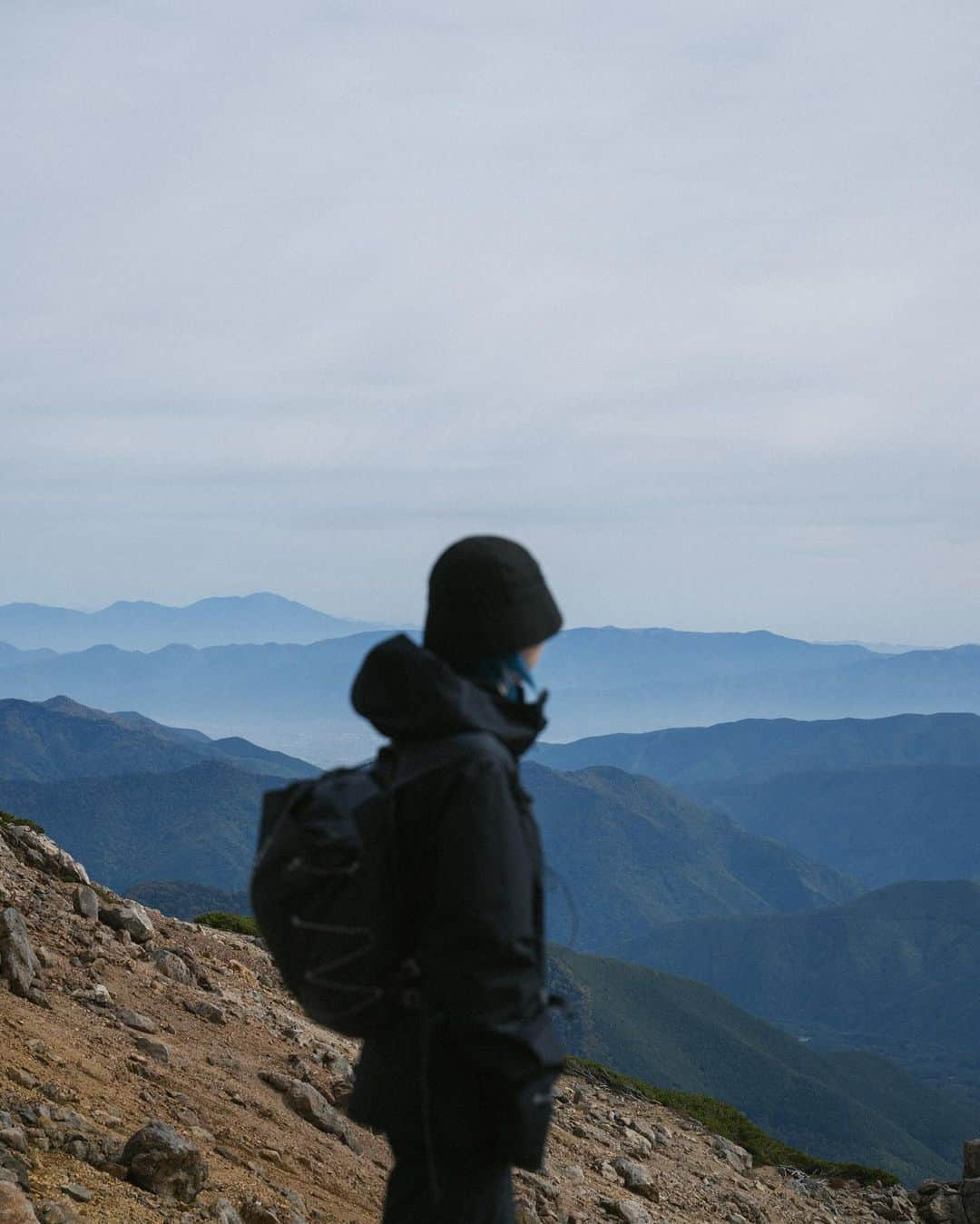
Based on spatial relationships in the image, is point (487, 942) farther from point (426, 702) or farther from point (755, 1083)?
point (755, 1083)

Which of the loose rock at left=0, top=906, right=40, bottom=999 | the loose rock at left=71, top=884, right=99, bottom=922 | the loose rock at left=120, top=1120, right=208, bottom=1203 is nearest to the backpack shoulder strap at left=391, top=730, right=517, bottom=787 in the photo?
the loose rock at left=120, top=1120, right=208, bottom=1203

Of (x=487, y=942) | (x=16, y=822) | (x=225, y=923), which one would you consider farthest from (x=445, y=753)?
(x=225, y=923)

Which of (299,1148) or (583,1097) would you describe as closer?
(299,1148)

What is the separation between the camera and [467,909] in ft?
14.1

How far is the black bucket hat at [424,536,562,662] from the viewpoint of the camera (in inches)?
192

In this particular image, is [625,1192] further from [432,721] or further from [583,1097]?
[432,721]

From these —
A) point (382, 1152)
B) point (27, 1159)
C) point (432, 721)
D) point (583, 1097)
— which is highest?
point (432, 721)

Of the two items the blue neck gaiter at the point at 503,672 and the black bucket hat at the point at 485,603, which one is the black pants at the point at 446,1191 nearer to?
the blue neck gaiter at the point at 503,672

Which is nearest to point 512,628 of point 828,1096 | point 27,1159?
point 27,1159

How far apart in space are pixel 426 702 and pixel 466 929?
0.84 m

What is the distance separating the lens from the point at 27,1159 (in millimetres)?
8195

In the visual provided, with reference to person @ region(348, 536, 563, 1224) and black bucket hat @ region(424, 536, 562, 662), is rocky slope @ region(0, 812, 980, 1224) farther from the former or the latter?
black bucket hat @ region(424, 536, 562, 662)

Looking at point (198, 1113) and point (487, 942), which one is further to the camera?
point (198, 1113)

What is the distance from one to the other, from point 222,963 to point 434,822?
15311 millimetres
